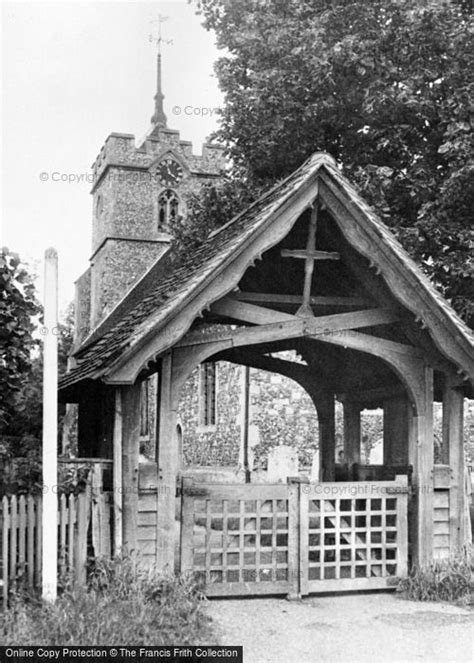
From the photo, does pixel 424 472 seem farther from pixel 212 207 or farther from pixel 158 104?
pixel 158 104

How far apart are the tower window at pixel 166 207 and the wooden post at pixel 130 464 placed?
36097mm

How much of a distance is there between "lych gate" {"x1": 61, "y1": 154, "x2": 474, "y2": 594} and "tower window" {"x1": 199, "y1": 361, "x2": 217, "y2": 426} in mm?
19816

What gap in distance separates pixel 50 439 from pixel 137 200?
3783 centimetres

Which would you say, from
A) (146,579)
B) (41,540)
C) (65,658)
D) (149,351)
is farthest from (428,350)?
(65,658)

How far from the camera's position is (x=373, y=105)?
1659cm

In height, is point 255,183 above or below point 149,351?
above

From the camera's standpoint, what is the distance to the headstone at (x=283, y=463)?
81.8 ft

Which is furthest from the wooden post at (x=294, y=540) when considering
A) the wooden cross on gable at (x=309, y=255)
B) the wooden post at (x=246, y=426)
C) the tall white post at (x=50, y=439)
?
the wooden post at (x=246, y=426)

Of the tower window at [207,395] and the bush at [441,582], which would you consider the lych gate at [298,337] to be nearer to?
the bush at [441,582]

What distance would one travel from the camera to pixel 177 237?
67.2 feet

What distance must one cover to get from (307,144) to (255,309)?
32.4 ft

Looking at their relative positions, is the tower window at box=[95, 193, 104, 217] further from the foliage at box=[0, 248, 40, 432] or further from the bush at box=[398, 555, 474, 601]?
the bush at box=[398, 555, 474, 601]

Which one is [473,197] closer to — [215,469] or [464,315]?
[464,315]

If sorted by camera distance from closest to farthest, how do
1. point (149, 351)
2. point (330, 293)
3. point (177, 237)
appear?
point (149, 351)
point (330, 293)
point (177, 237)
